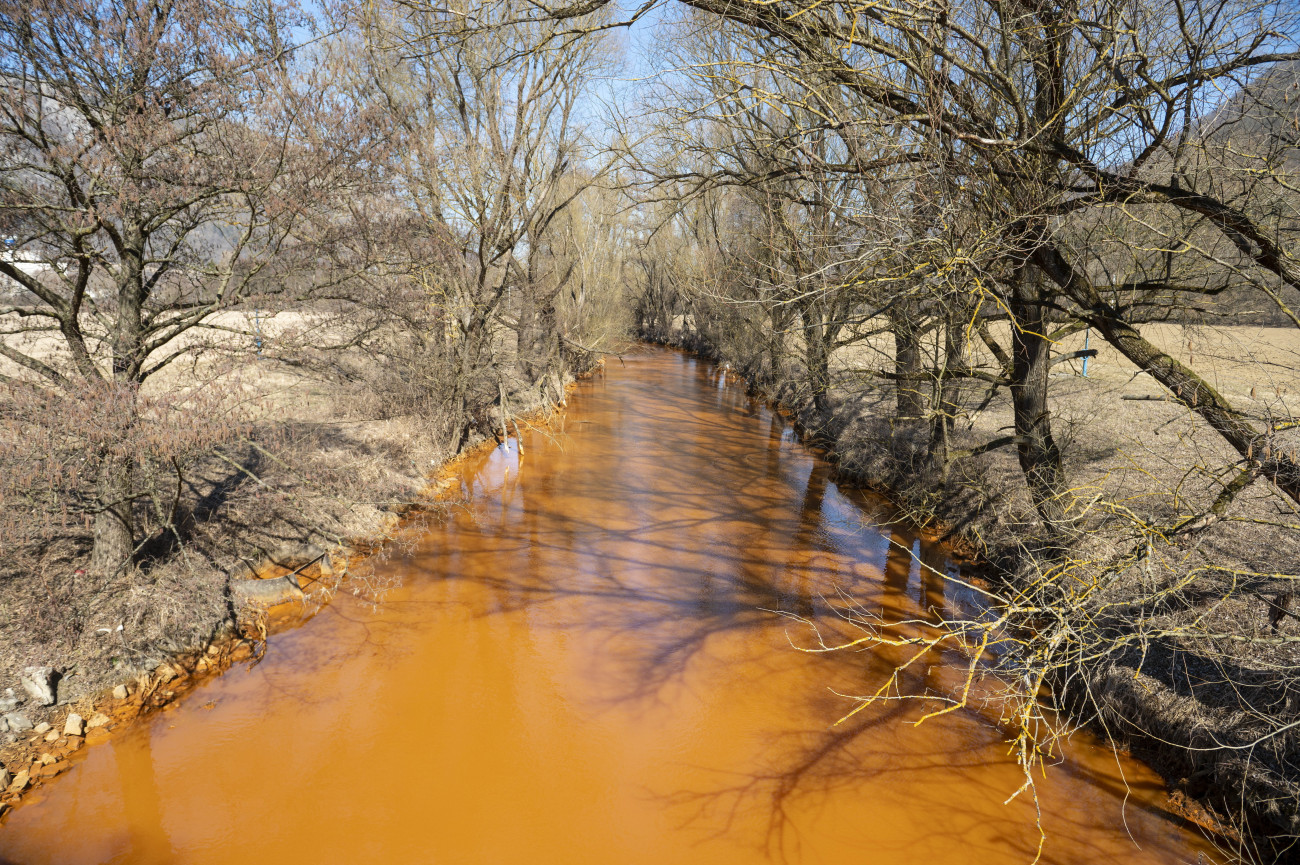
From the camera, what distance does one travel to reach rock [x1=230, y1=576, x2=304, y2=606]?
682 centimetres

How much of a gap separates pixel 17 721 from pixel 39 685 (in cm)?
26

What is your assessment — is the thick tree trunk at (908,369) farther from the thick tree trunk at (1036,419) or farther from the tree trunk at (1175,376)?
the tree trunk at (1175,376)

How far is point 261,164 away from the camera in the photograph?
596 centimetres

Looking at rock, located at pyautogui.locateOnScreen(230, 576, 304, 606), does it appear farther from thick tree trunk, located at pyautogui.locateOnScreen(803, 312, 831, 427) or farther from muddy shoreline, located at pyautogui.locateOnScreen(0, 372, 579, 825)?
thick tree trunk, located at pyautogui.locateOnScreen(803, 312, 831, 427)

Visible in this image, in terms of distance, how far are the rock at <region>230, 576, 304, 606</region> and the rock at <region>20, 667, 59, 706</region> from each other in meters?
1.75

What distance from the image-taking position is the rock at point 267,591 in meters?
6.82

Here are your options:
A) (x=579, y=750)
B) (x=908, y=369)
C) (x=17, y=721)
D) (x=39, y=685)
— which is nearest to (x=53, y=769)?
(x=17, y=721)

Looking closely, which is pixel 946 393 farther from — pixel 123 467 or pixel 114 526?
pixel 114 526

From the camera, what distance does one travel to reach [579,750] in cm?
524

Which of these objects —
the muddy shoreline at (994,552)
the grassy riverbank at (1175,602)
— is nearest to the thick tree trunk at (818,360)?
the muddy shoreline at (994,552)

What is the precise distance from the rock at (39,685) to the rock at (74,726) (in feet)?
0.63

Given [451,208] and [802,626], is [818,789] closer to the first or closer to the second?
[802,626]

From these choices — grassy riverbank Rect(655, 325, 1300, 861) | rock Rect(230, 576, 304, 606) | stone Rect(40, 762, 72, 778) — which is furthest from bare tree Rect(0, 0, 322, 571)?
grassy riverbank Rect(655, 325, 1300, 861)

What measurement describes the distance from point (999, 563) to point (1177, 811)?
3588 mm
